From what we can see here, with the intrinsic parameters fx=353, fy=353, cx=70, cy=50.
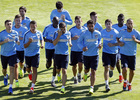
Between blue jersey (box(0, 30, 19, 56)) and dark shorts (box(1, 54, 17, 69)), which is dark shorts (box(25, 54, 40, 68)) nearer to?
dark shorts (box(1, 54, 17, 69))

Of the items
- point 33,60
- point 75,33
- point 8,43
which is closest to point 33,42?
point 33,60

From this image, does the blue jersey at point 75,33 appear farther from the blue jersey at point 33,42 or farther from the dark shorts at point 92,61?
the blue jersey at point 33,42

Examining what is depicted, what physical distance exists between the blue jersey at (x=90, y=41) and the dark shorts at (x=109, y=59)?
1.86 ft

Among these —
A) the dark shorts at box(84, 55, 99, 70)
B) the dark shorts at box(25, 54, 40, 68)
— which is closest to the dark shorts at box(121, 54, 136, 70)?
the dark shorts at box(84, 55, 99, 70)

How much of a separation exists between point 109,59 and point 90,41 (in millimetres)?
1010

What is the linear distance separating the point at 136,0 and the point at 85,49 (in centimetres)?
1758

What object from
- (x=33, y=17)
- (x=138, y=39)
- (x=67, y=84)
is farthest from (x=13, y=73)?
(x=33, y=17)

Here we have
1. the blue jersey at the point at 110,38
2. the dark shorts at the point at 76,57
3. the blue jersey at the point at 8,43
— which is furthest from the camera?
the dark shorts at the point at 76,57

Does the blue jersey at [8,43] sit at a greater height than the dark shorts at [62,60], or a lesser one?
greater

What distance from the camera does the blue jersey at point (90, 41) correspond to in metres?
10.3

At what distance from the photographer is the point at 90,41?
1030cm

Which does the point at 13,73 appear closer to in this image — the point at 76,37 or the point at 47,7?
the point at 76,37

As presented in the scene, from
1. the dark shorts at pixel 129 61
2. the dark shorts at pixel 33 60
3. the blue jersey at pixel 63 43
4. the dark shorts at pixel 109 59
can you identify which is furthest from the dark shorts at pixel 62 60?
the dark shorts at pixel 129 61

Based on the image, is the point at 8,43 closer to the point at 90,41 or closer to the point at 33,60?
the point at 33,60
